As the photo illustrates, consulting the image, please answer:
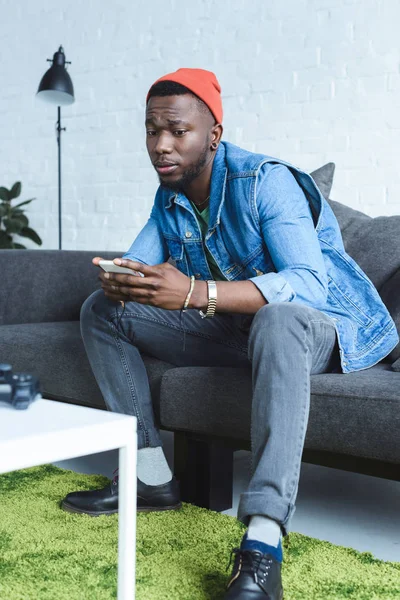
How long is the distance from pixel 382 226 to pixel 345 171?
968mm

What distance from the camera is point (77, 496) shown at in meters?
1.69

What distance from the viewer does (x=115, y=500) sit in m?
1.68

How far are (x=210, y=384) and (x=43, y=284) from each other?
1.10 metres

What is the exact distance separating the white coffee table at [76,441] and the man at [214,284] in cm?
37

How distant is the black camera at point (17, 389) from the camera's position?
3.42ft

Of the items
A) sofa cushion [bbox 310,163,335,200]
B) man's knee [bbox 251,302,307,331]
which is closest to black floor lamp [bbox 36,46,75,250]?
sofa cushion [bbox 310,163,335,200]

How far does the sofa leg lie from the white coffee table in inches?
28.2

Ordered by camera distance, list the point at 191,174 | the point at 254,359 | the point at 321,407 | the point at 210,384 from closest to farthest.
A: the point at 254,359 → the point at 321,407 → the point at 210,384 → the point at 191,174

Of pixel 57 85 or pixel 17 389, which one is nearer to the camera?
pixel 17 389

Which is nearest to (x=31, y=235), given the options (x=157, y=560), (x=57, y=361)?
(x=57, y=361)

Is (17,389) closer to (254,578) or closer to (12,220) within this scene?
(254,578)

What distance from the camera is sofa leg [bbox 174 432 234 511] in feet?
5.67

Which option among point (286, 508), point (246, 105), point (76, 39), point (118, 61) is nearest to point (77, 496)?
point (286, 508)

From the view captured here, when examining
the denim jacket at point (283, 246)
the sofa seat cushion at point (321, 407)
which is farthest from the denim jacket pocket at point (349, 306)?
the sofa seat cushion at point (321, 407)
